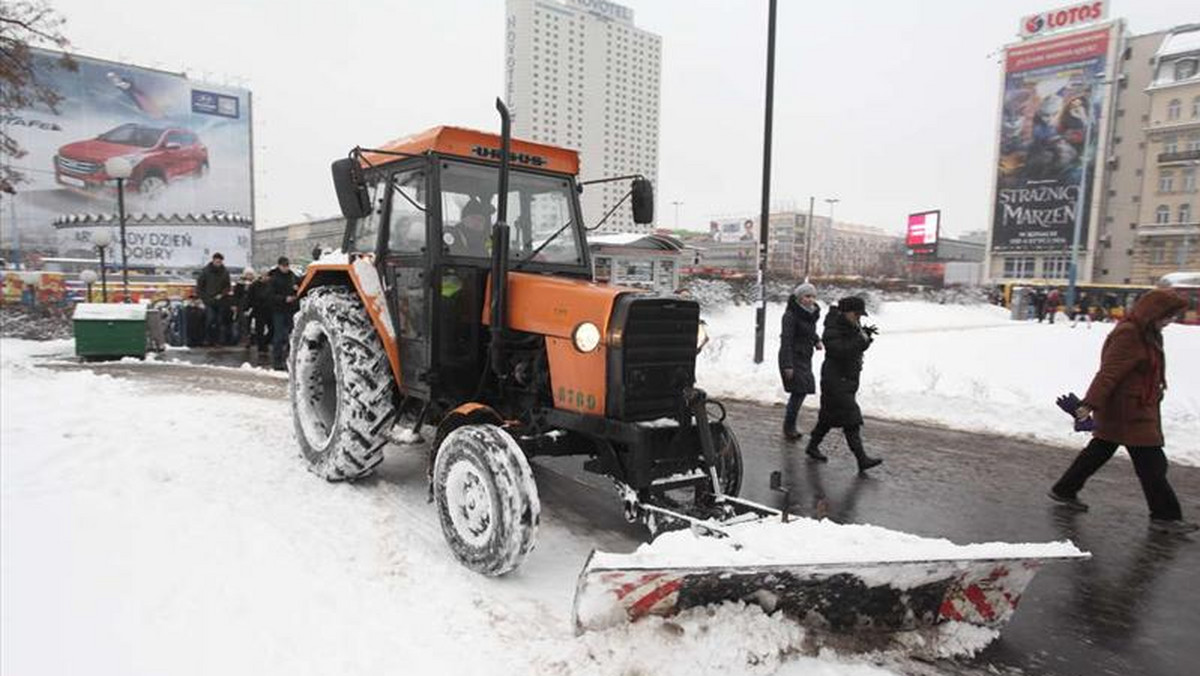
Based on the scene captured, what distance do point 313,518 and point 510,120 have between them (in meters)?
2.61

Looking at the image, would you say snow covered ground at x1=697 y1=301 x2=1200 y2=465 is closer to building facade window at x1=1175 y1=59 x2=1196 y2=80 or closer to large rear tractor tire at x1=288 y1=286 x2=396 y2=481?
large rear tractor tire at x1=288 y1=286 x2=396 y2=481

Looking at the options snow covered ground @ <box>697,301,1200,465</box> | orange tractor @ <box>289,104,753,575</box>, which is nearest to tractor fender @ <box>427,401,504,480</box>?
orange tractor @ <box>289,104,753,575</box>

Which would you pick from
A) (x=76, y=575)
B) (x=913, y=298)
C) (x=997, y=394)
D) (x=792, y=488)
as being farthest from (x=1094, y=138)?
(x=76, y=575)

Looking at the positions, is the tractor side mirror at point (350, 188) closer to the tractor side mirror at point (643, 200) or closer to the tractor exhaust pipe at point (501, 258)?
the tractor exhaust pipe at point (501, 258)

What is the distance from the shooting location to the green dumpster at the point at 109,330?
1103 centimetres

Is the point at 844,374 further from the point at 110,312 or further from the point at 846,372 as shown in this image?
the point at 110,312

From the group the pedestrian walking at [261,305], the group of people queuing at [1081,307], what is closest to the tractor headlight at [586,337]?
the pedestrian walking at [261,305]

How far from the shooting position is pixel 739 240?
297 feet

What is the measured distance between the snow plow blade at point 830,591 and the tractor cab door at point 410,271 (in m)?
2.25

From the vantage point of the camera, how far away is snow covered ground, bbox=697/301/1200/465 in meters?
8.29

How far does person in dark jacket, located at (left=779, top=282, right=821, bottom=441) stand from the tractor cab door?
3.84 metres

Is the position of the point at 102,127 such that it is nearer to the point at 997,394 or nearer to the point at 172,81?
the point at 172,81

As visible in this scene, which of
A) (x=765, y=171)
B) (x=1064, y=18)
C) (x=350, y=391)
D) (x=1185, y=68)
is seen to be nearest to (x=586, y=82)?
(x=765, y=171)

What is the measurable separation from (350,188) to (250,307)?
32.7ft
